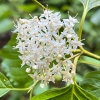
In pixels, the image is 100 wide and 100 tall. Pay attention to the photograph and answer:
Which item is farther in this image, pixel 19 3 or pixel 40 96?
pixel 19 3

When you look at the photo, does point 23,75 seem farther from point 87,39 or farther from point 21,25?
point 87,39

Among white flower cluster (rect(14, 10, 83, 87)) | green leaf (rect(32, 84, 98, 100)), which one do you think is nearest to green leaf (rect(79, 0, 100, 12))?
white flower cluster (rect(14, 10, 83, 87))

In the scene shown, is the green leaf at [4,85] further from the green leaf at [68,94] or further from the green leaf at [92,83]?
the green leaf at [92,83]

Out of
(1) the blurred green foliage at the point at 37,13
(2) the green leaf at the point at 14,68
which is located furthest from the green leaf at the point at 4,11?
(2) the green leaf at the point at 14,68

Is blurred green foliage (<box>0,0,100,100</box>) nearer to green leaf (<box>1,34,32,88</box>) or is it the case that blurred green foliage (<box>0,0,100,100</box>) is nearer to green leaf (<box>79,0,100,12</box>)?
green leaf (<box>1,34,32,88</box>)

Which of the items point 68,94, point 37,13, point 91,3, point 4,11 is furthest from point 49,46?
point 37,13

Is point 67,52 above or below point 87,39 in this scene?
above

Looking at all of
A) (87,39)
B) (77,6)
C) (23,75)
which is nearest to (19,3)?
(77,6)
